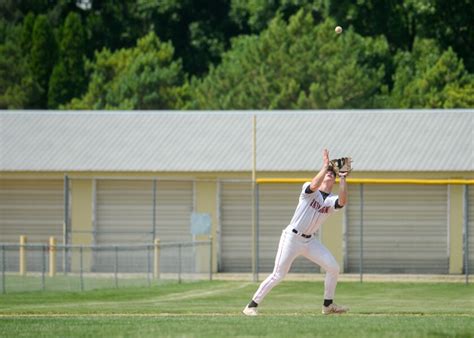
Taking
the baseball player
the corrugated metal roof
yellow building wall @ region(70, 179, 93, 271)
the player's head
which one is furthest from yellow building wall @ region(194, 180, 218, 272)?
the player's head

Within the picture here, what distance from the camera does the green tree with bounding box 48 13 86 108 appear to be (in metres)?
60.3

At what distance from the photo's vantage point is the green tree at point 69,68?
198 ft

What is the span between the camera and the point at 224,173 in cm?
3462

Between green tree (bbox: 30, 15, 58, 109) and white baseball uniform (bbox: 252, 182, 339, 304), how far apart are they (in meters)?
Answer: 45.4

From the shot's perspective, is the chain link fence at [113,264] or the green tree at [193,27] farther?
the green tree at [193,27]

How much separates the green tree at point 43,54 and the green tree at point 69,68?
22.4 inches

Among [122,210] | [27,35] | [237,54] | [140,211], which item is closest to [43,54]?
[27,35]

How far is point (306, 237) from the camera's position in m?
17.6

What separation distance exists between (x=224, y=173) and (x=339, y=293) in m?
9.41

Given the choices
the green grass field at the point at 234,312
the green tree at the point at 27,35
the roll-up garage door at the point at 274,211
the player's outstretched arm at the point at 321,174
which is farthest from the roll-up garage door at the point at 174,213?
the green tree at the point at 27,35

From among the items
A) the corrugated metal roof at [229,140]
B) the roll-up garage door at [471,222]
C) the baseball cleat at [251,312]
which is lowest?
the baseball cleat at [251,312]

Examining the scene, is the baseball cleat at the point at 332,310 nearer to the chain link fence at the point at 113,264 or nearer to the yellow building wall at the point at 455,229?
the chain link fence at the point at 113,264

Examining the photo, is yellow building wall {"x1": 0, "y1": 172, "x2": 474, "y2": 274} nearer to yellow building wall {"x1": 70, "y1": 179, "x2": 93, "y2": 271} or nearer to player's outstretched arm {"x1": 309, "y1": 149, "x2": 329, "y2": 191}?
yellow building wall {"x1": 70, "y1": 179, "x2": 93, "y2": 271}

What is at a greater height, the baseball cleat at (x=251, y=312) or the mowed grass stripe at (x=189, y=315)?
the baseball cleat at (x=251, y=312)
